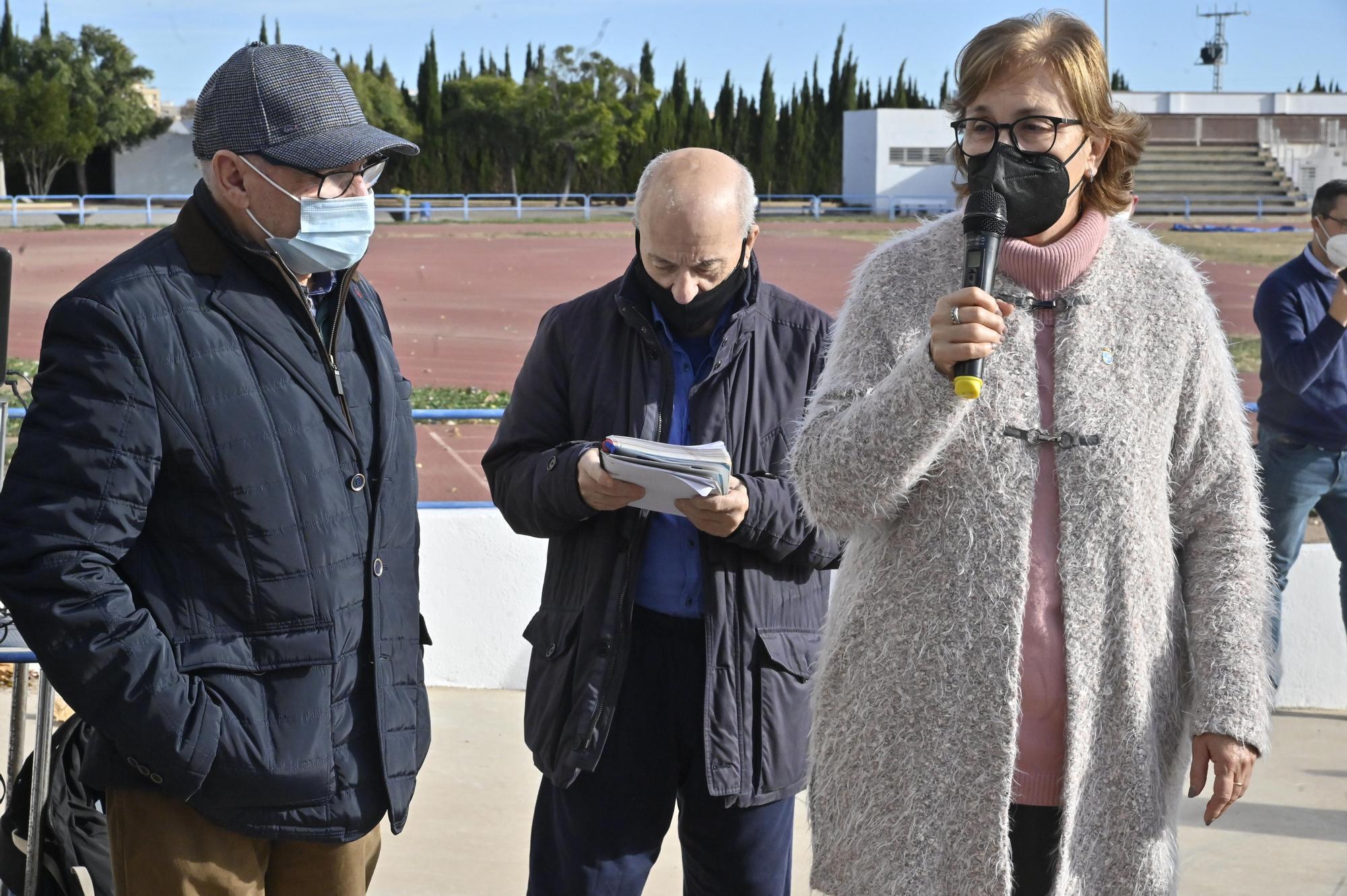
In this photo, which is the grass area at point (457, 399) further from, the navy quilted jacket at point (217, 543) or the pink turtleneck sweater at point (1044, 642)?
the pink turtleneck sweater at point (1044, 642)

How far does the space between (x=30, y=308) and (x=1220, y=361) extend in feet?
68.6

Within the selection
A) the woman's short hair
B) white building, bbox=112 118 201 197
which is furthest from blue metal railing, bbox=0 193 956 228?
the woman's short hair

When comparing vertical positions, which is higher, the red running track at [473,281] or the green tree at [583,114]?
the green tree at [583,114]

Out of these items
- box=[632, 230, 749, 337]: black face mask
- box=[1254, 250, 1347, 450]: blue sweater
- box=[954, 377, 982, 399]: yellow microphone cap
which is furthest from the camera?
box=[1254, 250, 1347, 450]: blue sweater

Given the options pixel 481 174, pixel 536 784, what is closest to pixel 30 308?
pixel 536 784

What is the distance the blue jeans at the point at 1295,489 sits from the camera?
5.07 metres

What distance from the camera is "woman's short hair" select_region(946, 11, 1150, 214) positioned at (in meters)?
2.10

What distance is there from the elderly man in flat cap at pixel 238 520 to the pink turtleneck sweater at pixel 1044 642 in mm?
1092

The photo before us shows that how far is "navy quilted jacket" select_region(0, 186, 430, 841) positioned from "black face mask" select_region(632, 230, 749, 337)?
23.7 inches

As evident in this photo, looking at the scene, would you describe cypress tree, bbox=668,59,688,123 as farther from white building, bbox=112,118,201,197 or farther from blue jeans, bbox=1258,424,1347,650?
blue jeans, bbox=1258,424,1347,650

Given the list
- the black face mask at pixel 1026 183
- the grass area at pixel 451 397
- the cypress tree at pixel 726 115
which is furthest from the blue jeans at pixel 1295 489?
the cypress tree at pixel 726 115

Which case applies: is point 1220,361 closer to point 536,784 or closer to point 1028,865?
Result: point 1028,865

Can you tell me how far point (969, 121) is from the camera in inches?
83.9

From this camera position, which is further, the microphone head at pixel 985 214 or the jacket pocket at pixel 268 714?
the jacket pocket at pixel 268 714
